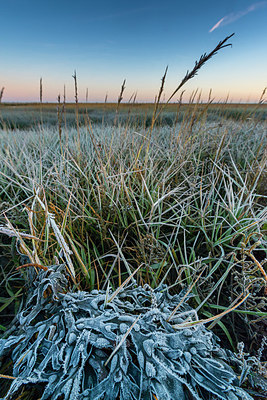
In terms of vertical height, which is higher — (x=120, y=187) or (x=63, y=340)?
(x=120, y=187)

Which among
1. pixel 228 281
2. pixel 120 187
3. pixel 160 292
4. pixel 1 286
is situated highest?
pixel 120 187

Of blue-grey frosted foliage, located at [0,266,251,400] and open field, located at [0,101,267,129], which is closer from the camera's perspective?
blue-grey frosted foliage, located at [0,266,251,400]

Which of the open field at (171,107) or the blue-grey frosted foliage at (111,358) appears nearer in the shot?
the blue-grey frosted foliage at (111,358)

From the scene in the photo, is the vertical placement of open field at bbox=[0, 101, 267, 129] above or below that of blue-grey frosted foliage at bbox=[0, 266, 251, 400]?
above

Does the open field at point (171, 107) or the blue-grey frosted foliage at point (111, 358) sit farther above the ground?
the open field at point (171, 107)

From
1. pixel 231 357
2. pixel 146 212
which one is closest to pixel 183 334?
pixel 231 357

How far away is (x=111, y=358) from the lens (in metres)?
0.60

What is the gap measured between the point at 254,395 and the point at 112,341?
45 cm

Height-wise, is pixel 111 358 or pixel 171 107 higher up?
pixel 171 107

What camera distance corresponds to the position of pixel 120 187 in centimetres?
137

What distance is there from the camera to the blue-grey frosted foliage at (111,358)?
21.6 inches

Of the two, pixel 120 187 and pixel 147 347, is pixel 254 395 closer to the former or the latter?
pixel 147 347

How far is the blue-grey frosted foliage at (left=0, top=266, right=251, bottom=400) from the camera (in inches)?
21.6

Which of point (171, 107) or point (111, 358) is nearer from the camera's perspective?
point (111, 358)
